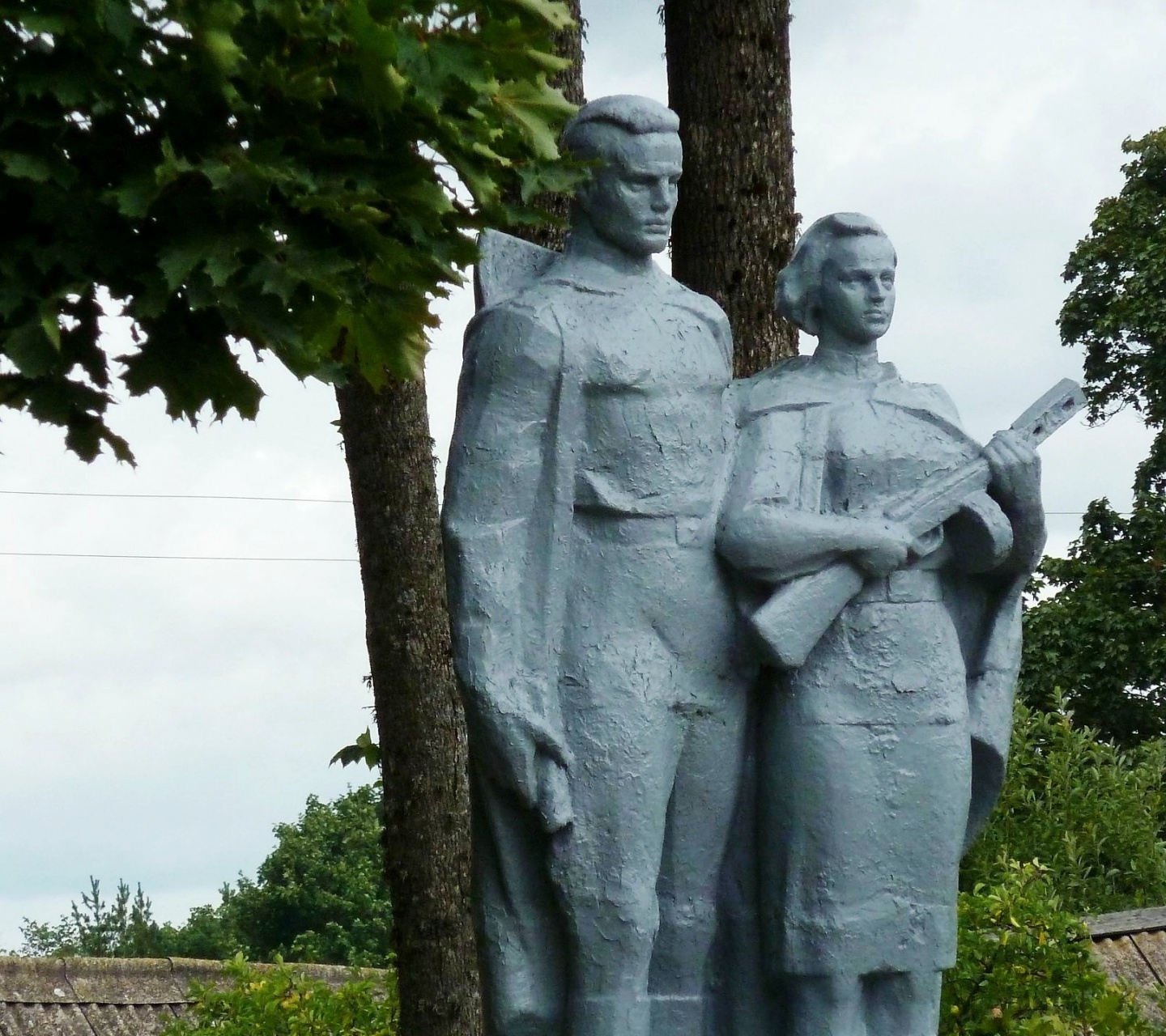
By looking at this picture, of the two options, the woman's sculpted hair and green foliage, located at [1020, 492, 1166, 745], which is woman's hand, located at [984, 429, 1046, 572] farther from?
A: green foliage, located at [1020, 492, 1166, 745]

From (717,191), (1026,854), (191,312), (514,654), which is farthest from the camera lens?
(1026,854)

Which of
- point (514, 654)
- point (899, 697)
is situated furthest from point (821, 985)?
point (514, 654)

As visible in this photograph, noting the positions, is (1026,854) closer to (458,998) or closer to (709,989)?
(458,998)

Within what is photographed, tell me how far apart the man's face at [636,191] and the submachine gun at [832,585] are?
100 cm

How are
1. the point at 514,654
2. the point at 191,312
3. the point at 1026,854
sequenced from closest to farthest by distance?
the point at 514,654
the point at 191,312
the point at 1026,854

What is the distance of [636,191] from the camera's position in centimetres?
616

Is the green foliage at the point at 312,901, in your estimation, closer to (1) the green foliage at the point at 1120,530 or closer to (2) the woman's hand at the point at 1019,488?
(1) the green foliage at the point at 1120,530

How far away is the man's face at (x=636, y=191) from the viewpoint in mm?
6152

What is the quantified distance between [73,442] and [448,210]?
1.28m

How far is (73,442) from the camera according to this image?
6598 millimetres

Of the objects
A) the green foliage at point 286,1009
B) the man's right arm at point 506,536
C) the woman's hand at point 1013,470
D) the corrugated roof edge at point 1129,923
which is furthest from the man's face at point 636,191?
the corrugated roof edge at point 1129,923

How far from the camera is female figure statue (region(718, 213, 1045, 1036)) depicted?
6.01 metres

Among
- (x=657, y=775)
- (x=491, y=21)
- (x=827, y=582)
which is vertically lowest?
(x=657, y=775)

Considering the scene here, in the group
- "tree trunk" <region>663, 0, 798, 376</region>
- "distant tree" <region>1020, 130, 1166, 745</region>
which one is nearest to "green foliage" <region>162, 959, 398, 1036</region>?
"tree trunk" <region>663, 0, 798, 376</region>
